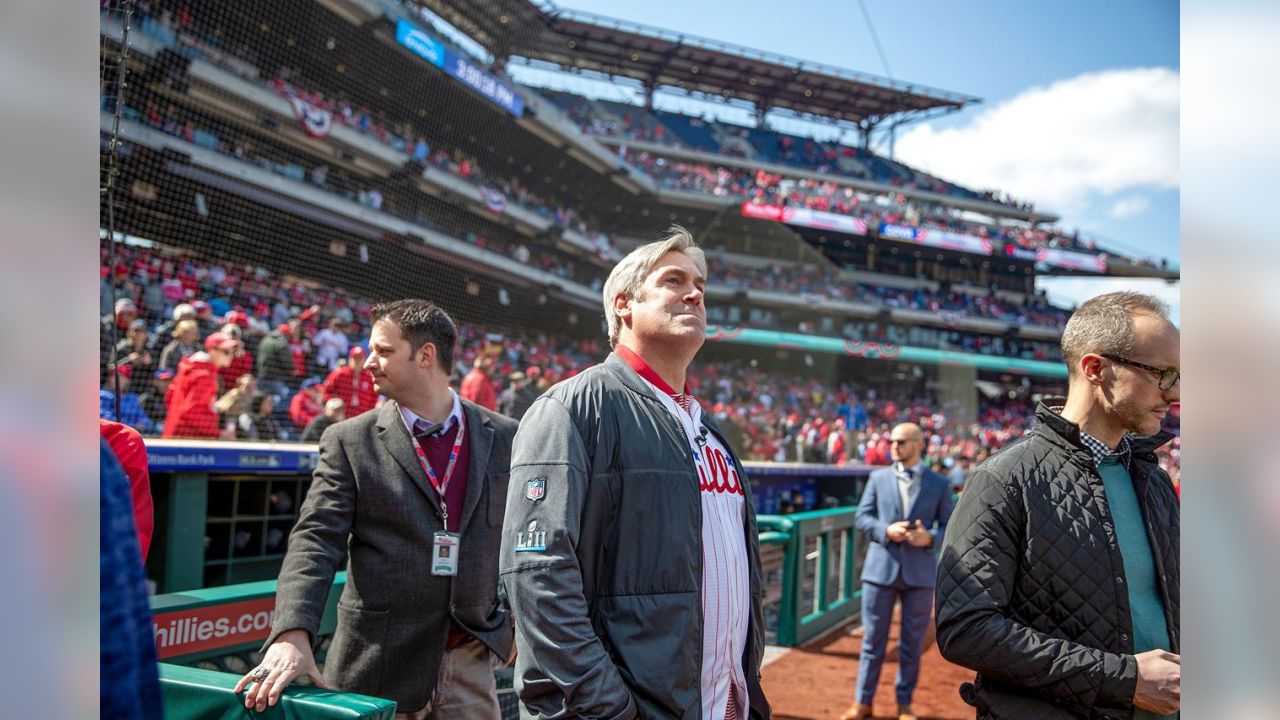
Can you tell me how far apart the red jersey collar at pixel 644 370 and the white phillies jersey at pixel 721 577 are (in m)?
0.01

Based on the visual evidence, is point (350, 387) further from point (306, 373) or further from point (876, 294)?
point (876, 294)

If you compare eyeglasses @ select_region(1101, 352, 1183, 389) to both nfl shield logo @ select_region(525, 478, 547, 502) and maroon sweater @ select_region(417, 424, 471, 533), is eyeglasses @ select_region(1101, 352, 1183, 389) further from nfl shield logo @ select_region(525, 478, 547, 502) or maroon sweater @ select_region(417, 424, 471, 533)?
maroon sweater @ select_region(417, 424, 471, 533)

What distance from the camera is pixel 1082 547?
1.93 meters

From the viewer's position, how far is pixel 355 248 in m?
23.2

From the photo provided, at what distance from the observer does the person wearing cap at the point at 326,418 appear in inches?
285

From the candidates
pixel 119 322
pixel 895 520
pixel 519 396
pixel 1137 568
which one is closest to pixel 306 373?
pixel 119 322

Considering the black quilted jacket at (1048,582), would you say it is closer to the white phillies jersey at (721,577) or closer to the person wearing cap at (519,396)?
the white phillies jersey at (721,577)

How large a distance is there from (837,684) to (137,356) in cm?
860

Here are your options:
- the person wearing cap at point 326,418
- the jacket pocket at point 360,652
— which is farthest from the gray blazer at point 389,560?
the person wearing cap at point 326,418
